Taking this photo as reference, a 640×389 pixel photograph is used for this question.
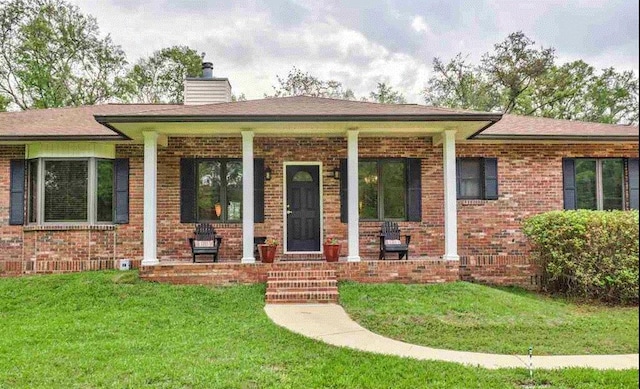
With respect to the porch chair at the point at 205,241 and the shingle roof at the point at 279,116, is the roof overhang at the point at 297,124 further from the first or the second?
the porch chair at the point at 205,241

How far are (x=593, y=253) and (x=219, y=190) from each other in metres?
7.23

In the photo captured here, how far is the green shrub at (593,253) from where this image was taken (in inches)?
308

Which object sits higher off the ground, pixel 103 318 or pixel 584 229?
pixel 584 229

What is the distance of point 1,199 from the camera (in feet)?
31.4

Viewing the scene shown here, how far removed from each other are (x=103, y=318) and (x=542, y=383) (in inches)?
215

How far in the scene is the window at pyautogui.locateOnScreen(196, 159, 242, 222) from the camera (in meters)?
9.95

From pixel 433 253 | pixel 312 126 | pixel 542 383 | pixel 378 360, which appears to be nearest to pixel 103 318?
pixel 378 360

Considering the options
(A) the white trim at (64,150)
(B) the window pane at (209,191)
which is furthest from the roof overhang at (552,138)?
(A) the white trim at (64,150)

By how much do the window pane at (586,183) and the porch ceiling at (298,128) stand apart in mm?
2877

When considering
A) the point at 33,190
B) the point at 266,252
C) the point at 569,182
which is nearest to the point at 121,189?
the point at 33,190

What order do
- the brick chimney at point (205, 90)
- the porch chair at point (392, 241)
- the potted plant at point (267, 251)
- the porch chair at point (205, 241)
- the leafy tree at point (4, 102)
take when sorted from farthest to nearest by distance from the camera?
the leafy tree at point (4, 102) → the brick chimney at point (205, 90) → the porch chair at point (392, 241) → the porch chair at point (205, 241) → the potted plant at point (267, 251)

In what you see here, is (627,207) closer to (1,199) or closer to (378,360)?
(378,360)

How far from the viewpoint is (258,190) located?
991cm

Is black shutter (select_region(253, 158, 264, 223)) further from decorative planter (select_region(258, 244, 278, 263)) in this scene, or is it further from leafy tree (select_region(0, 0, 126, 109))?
leafy tree (select_region(0, 0, 126, 109))
